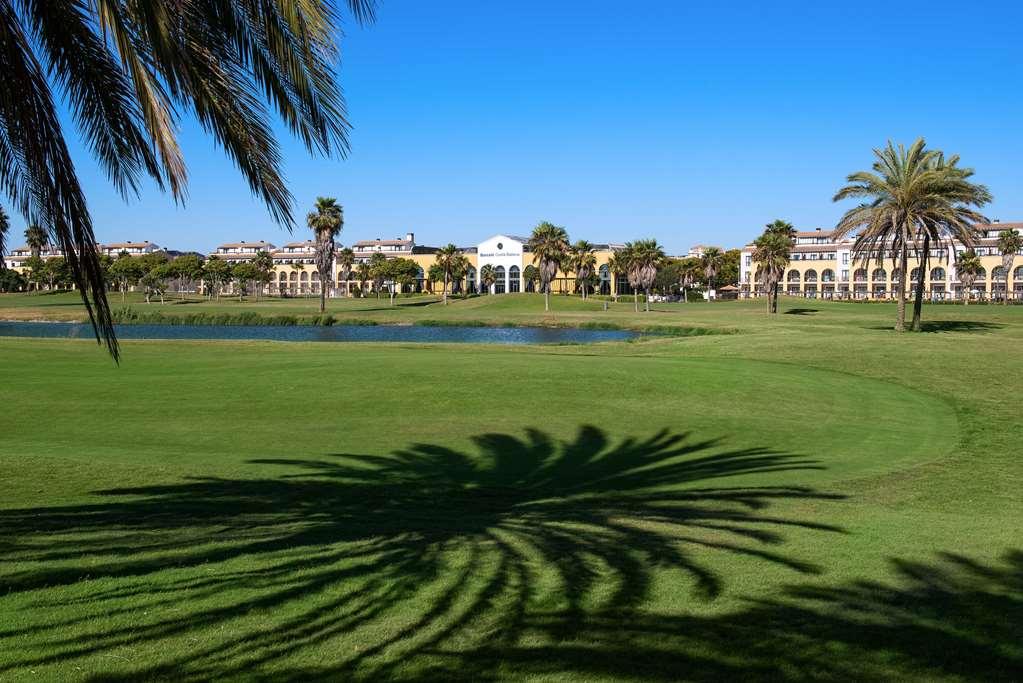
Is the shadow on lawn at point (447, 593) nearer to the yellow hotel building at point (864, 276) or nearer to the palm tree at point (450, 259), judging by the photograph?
the palm tree at point (450, 259)

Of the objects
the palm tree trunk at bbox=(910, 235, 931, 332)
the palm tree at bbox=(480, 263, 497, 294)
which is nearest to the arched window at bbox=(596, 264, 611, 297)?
the palm tree at bbox=(480, 263, 497, 294)

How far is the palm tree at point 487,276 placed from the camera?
585ft

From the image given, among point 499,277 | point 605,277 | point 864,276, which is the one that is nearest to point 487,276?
point 499,277

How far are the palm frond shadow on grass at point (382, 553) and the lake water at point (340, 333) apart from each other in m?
50.7

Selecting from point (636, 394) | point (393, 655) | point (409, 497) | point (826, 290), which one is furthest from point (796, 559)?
point (826, 290)

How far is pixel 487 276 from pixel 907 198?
5499 inches

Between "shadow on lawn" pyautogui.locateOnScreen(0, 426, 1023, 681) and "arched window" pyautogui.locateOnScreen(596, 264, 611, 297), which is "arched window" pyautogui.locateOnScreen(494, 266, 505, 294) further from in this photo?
"shadow on lawn" pyautogui.locateOnScreen(0, 426, 1023, 681)

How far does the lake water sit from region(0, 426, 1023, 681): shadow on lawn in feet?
173

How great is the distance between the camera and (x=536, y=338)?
70.0 meters

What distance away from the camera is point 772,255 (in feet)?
302

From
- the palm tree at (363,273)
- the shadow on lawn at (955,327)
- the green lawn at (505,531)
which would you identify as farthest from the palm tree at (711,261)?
the green lawn at (505,531)

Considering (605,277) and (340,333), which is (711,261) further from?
(340,333)

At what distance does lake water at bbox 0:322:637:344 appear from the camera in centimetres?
6666

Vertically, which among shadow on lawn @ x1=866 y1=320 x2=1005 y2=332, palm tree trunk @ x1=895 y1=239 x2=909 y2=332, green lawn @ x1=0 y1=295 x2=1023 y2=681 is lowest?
green lawn @ x1=0 y1=295 x2=1023 y2=681
